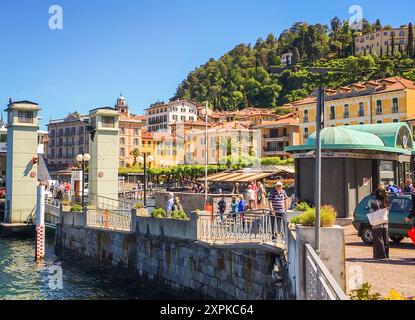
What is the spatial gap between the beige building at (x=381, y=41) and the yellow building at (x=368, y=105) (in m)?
78.8

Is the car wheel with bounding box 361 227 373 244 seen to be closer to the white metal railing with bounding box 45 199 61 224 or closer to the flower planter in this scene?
the flower planter

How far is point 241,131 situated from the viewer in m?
88.1

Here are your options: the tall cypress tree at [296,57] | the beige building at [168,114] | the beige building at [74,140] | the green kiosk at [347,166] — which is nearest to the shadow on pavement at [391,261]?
the green kiosk at [347,166]

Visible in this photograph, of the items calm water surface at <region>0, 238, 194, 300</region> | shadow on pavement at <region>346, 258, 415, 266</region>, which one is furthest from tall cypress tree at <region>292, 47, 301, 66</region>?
shadow on pavement at <region>346, 258, 415, 266</region>

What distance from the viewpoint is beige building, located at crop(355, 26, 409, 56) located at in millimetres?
149750

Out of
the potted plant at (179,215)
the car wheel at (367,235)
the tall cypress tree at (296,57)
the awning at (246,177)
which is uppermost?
the tall cypress tree at (296,57)

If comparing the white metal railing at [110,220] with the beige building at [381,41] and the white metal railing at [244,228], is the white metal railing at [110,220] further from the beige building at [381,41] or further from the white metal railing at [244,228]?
the beige building at [381,41]

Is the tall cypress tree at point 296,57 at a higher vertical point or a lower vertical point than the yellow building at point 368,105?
higher

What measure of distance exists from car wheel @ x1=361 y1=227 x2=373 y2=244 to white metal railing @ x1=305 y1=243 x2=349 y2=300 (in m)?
7.07

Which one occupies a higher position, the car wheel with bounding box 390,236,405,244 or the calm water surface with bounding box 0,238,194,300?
the car wheel with bounding box 390,236,405,244

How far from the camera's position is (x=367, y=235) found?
611 inches

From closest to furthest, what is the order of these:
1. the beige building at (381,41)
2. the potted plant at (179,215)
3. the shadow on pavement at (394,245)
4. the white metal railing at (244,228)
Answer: the white metal railing at (244,228) < the shadow on pavement at (394,245) < the potted plant at (179,215) < the beige building at (381,41)

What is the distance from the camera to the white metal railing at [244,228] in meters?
13.6
